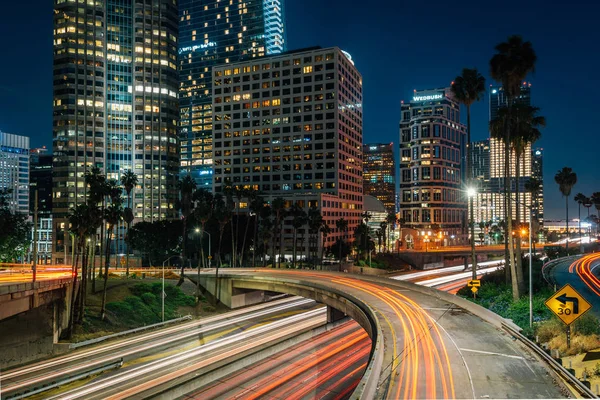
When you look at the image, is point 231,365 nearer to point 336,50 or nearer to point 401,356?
point 401,356

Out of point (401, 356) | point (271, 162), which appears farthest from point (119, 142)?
point (401, 356)

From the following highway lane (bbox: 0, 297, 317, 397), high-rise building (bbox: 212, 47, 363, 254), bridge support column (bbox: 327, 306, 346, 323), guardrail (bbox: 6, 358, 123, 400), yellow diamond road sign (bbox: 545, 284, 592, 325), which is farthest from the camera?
high-rise building (bbox: 212, 47, 363, 254)

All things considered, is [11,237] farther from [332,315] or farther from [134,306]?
[332,315]

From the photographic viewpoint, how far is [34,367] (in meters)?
37.2

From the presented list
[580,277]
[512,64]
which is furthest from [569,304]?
[580,277]

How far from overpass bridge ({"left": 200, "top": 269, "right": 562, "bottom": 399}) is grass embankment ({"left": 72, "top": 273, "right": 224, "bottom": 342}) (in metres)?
24.7

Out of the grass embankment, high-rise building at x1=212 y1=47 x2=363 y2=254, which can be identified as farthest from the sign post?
high-rise building at x1=212 y1=47 x2=363 y2=254

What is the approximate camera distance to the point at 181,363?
38.5 meters

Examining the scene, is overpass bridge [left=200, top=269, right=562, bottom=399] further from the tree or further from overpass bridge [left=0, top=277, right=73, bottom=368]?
the tree

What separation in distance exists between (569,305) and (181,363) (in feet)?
104

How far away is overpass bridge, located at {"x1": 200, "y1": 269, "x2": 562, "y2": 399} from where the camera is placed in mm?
19547

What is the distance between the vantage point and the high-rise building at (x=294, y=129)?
154 meters

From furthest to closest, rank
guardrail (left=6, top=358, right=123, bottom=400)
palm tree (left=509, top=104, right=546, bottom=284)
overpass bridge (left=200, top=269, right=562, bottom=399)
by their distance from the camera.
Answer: palm tree (left=509, top=104, right=546, bottom=284), guardrail (left=6, top=358, right=123, bottom=400), overpass bridge (left=200, top=269, right=562, bottom=399)

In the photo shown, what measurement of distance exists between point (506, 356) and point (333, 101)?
139 m
